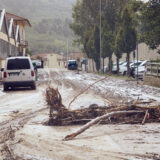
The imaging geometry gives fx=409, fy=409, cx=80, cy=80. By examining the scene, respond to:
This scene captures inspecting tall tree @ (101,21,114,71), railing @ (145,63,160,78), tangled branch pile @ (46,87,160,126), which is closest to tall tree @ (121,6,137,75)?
tall tree @ (101,21,114,71)

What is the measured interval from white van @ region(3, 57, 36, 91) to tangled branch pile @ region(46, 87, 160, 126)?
12.6 meters

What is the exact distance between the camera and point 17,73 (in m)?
Result: 22.6

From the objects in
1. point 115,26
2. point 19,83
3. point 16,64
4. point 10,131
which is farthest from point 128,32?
point 10,131

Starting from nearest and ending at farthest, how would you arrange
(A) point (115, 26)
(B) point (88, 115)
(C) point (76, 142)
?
(C) point (76, 142) → (B) point (88, 115) → (A) point (115, 26)

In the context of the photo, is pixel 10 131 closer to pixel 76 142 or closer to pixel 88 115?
pixel 76 142

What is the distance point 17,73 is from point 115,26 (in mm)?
35209

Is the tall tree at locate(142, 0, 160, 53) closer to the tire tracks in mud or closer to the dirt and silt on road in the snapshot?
the tire tracks in mud

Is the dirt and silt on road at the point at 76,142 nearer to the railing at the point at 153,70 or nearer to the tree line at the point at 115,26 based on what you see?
the railing at the point at 153,70

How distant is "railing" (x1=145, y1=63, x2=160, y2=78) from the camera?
2541 centimetres

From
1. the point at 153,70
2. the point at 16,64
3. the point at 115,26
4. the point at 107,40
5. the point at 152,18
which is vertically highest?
the point at 115,26

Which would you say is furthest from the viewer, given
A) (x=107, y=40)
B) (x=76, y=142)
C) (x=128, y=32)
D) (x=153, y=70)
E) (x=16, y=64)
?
(x=107, y=40)

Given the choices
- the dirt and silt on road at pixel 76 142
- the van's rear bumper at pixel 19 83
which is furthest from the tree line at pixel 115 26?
the dirt and silt on road at pixel 76 142

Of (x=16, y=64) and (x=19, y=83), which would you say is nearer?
(x=19, y=83)

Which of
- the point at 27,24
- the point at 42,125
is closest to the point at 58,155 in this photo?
the point at 42,125
